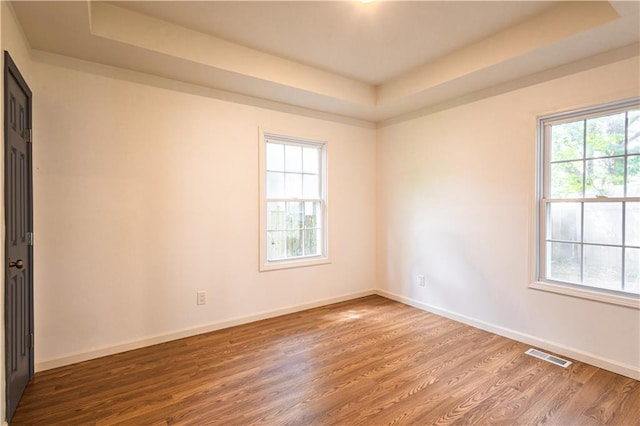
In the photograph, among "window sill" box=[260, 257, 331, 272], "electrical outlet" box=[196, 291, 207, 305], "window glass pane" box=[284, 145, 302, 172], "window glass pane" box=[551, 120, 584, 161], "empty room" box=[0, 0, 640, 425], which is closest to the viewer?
"empty room" box=[0, 0, 640, 425]

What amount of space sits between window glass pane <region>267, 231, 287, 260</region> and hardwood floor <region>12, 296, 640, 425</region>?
3.11 ft

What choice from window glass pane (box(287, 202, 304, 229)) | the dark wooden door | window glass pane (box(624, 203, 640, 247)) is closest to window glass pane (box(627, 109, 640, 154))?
window glass pane (box(624, 203, 640, 247))

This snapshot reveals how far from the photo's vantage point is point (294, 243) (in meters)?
4.01

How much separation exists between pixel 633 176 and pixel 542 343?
156cm

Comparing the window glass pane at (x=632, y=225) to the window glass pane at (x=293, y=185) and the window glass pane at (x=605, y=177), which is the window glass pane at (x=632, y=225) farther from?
the window glass pane at (x=293, y=185)

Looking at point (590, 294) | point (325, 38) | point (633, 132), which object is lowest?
point (590, 294)

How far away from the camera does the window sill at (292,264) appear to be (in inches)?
144

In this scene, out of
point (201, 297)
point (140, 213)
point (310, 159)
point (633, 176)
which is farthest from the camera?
point (310, 159)

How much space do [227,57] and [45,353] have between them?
282 cm

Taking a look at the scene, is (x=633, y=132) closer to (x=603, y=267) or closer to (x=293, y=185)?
(x=603, y=267)

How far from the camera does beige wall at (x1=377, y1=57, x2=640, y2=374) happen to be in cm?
257

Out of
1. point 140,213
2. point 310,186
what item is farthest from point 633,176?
point 140,213

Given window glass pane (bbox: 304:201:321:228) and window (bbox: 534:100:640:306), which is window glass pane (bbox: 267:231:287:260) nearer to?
window glass pane (bbox: 304:201:321:228)

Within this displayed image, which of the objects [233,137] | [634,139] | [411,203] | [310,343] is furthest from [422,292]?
[233,137]
